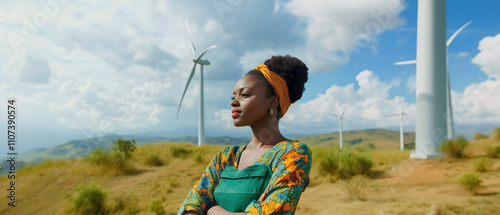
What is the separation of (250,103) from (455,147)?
65.9ft

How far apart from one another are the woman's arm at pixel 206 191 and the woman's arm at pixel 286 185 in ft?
1.79

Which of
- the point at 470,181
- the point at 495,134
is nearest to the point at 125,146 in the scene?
the point at 470,181

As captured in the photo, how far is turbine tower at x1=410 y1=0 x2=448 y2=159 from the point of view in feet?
60.3

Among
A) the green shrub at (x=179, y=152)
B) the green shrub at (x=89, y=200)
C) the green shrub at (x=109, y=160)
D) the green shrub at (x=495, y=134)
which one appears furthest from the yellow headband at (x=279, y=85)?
the green shrub at (x=495, y=134)

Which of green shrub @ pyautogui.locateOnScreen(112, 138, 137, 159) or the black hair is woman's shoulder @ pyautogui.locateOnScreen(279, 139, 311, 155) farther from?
green shrub @ pyautogui.locateOnScreen(112, 138, 137, 159)

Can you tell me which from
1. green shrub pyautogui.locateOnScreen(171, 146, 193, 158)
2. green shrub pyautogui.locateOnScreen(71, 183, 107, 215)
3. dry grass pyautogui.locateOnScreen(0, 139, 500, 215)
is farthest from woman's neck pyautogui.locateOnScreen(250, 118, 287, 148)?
green shrub pyautogui.locateOnScreen(171, 146, 193, 158)

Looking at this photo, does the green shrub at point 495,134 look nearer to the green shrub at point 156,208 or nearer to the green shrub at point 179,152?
the green shrub at point 179,152

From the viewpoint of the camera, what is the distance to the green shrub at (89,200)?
11.4 metres

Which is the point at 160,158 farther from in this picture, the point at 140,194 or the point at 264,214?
the point at 264,214

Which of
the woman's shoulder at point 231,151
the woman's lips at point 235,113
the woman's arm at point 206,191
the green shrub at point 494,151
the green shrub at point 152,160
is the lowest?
the green shrub at point 152,160

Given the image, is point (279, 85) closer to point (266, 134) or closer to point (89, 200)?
point (266, 134)

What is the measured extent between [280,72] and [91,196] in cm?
1083

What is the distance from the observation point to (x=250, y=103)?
9.44 feet

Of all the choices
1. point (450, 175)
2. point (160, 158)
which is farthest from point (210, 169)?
point (160, 158)
